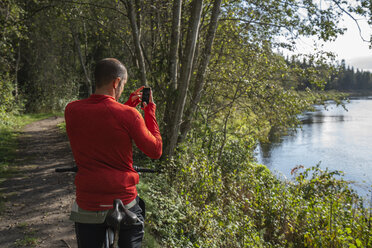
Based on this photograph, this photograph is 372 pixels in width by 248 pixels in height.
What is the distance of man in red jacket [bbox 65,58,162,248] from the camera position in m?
1.86

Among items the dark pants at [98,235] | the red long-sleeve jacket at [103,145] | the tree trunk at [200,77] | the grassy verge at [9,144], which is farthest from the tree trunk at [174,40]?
the dark pants at [98,235]

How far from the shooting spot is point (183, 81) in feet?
21.0

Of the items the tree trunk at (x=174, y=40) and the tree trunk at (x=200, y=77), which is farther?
the tree trunk at (x=200, y=77)

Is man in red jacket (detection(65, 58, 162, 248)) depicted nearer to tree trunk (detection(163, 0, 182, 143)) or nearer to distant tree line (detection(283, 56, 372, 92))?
tree trunk (detection(163, 0, 182, 143))

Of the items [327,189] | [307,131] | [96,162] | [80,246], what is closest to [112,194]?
[96,162]

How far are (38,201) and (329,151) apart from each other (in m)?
18.6

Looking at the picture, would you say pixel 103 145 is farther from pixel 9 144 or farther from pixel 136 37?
pixel 9 144

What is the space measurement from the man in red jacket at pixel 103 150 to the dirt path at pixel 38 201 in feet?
9.10

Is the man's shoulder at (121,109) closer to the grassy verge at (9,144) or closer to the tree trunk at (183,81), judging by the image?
the tree trunk at (183,81)

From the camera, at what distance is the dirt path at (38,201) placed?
4.37 meters

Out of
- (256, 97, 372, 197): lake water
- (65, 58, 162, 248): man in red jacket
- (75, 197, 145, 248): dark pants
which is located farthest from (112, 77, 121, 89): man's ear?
(256, 97, 372, 197): lake water

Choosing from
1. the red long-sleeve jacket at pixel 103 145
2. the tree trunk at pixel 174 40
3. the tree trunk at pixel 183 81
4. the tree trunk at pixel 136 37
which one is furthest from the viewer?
the tree trunk at pixel 136 37

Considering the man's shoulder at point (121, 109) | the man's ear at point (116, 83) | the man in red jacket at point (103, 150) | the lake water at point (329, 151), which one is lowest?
the lake water at point (329, 151)

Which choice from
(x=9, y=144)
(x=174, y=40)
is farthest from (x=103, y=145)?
(x=9, y=144)
